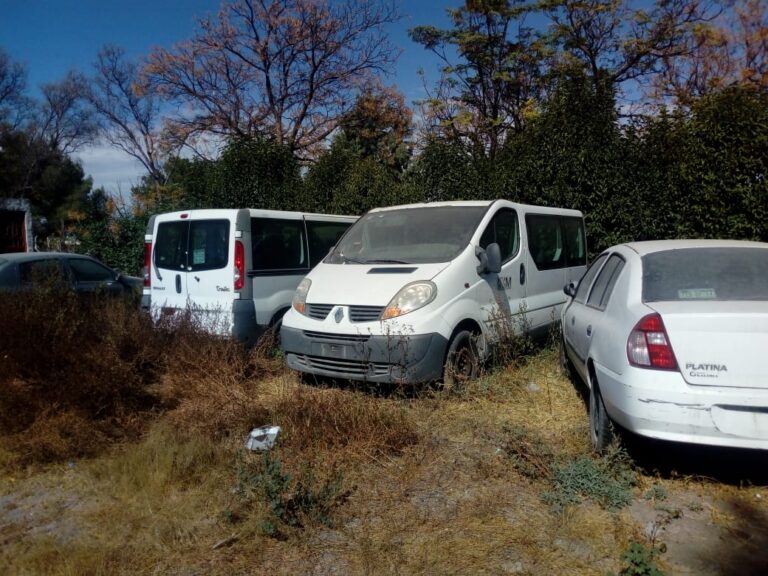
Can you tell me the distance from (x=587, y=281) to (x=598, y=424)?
2.01m

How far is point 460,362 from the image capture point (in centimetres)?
593

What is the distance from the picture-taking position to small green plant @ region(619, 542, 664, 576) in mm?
2812

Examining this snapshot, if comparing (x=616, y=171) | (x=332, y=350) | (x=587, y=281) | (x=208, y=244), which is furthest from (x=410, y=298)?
(x=616, y=171)

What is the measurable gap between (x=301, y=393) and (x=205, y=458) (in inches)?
43.2

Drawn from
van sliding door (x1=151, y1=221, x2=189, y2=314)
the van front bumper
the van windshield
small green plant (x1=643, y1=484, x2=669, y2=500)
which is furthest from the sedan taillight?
van sliding door (x1=151, y1=221, x2=189, y2=314)

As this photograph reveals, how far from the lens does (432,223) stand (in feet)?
21.8

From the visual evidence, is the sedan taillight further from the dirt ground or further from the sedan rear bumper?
the dirt ground

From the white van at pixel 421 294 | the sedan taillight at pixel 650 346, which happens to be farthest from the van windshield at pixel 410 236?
the sedan taillight at pixel 650 346

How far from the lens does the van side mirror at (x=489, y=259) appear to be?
6148mm

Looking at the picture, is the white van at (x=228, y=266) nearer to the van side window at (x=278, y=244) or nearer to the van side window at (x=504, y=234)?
the van side window at (x=278, y=244)

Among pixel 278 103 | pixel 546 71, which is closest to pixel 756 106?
pixel 546 71

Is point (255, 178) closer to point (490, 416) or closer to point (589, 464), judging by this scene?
point (490, 416)

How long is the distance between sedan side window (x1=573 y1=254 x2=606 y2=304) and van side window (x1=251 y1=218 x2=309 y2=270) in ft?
12.0

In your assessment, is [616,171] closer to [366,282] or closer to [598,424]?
[366,282]
